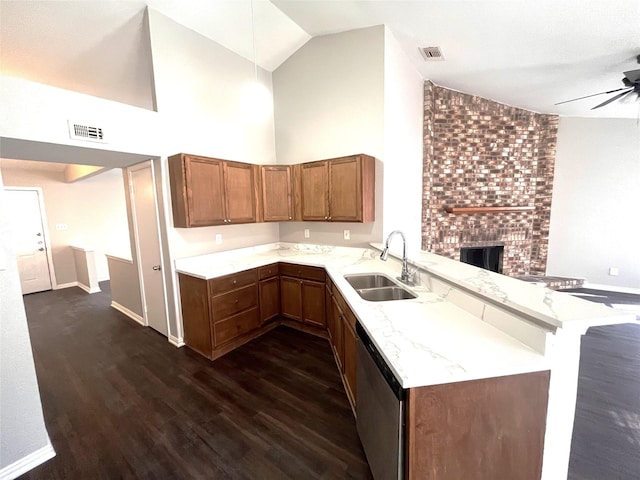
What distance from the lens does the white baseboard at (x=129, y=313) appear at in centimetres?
368

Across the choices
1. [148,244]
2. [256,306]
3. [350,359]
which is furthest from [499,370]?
[148,244]

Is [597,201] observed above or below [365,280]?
above

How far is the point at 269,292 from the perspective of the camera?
3318mm

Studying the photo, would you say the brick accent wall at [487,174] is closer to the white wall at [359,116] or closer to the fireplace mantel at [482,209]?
the fireplace mantel at [482,209]

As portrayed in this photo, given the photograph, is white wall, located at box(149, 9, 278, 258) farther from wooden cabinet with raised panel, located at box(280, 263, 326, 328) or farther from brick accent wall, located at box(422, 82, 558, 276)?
brick accent wall, located at box(422, 82, 558, 276)

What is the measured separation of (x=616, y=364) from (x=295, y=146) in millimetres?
4410

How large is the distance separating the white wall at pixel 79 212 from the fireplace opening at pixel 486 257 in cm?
664

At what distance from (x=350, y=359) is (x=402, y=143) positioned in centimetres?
283

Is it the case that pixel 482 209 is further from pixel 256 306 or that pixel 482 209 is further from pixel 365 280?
pixel 256 306

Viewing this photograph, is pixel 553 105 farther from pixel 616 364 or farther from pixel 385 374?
pixel 385 374

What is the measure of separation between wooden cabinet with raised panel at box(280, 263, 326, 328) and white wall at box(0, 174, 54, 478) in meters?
2.23

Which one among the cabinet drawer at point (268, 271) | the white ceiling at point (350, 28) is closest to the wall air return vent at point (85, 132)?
the white ceiling at point (350, 28)

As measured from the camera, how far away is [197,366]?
2.64 meters

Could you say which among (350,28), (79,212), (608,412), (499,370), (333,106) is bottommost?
(608,412)
